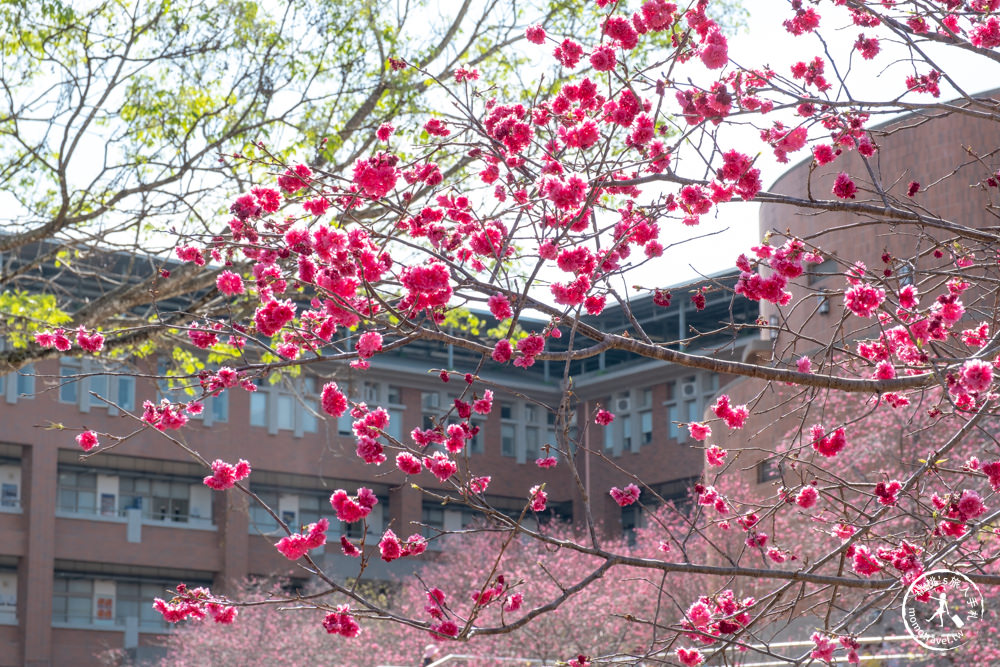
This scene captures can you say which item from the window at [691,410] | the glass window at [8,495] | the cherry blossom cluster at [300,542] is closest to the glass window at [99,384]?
the glass window at [8,495]

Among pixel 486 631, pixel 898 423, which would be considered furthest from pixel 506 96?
pixel 898 423

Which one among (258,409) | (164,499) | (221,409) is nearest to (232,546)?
(164,499)

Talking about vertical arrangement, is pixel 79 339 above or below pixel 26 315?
below

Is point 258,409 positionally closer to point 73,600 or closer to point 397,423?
point 397,423

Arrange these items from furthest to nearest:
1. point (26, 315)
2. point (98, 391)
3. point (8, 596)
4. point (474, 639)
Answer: point (98, 391)
point (8, 596)
point (474, 639)
point (26, 315)

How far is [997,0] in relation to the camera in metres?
5.11

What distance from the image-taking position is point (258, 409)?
38344 mm

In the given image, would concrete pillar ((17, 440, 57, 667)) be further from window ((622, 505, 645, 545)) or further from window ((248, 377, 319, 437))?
window ((622, 505, 645, 545))

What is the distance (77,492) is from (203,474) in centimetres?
406

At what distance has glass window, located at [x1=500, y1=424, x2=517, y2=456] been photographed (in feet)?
143

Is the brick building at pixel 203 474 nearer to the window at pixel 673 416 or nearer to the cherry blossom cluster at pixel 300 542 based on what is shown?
the window at pixel 673 416

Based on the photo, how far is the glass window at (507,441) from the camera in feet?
143

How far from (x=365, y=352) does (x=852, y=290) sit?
1.85 metres

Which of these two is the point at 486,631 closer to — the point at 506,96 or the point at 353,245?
the point at 353,245
